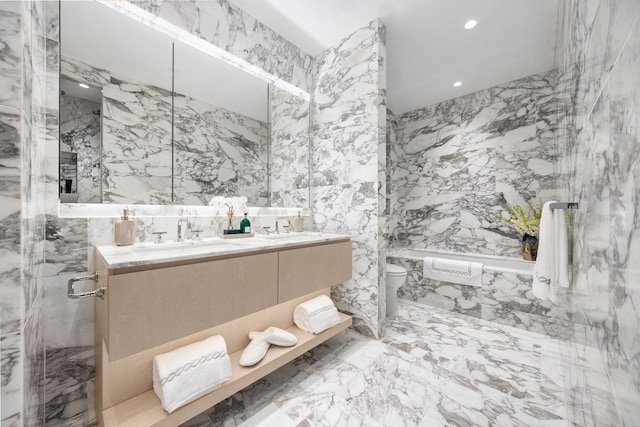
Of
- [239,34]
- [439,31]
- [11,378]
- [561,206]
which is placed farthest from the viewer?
[439,31]

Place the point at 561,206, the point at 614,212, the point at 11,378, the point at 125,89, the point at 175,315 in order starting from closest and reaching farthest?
1. the point at 614,212
2. the point at 11,378
3. the point at 175,315
4. the point at 561,206
5. the point at 125,89

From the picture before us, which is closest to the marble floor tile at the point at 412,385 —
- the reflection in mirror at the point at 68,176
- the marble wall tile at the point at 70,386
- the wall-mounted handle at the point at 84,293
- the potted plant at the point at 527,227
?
the marble wall tile at the point at 70,386

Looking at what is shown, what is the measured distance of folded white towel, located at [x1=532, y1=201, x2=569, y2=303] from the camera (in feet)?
3.93

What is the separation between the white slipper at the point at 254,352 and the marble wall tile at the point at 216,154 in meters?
1.07

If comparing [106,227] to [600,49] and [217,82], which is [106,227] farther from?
[600,49]

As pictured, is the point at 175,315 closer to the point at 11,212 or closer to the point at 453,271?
the point at 11,212

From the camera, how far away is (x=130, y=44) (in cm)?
153

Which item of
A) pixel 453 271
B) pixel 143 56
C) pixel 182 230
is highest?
pixel 143 56

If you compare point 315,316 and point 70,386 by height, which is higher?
point 315,316

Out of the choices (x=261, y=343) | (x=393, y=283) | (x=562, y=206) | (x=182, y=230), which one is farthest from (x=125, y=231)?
(x=393, y=283)

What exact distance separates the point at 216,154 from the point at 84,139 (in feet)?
2.49

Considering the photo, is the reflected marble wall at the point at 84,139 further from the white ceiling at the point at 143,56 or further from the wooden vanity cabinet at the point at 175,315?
the wooden vanity cabinet at the point at 175,315

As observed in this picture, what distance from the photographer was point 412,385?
1.65m

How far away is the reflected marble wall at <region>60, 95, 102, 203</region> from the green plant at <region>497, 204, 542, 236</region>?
3.99 meters
